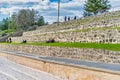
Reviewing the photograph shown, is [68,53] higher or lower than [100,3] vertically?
lower

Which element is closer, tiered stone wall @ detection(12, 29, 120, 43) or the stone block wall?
the stone block wall

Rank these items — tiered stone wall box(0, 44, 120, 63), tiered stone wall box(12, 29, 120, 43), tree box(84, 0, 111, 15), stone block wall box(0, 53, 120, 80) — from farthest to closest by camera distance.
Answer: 1. tree box(84, 0, 111, 15)
2. tiered stone wall box(12, 29, 120, 43)
3. tiered stone wall box(0, 44, 120, 63)
4. stone block wall box(0, 53, 120, 80)

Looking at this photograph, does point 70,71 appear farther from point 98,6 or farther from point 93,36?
point 98,6

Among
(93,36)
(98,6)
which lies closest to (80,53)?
(93,36)

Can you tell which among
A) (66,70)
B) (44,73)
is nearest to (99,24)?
(44,73)

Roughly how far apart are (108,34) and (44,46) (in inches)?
439

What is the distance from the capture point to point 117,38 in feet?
88.3

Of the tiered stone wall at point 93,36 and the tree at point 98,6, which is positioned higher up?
the tree at point 98,6

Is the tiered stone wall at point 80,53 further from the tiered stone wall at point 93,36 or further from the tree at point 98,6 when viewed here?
the tree at point 98,6

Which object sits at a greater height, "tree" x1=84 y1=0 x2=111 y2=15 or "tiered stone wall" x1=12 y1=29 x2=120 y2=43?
"tree" x1=84 y1=0 x2=111 y2=15

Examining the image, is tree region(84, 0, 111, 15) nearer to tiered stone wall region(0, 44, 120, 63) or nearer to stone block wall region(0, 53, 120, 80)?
tiered stone wall region(0, 44, 120, 63)

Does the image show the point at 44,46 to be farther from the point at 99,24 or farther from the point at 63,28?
the point at 63,28

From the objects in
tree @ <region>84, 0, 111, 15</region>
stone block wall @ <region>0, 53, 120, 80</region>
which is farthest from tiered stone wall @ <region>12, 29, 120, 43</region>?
tree @ <region>84, 0, 111, 15</region>

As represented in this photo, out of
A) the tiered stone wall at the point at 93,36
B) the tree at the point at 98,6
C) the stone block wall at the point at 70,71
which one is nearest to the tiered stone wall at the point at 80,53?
the tiered stone wall at the point at 93,36
